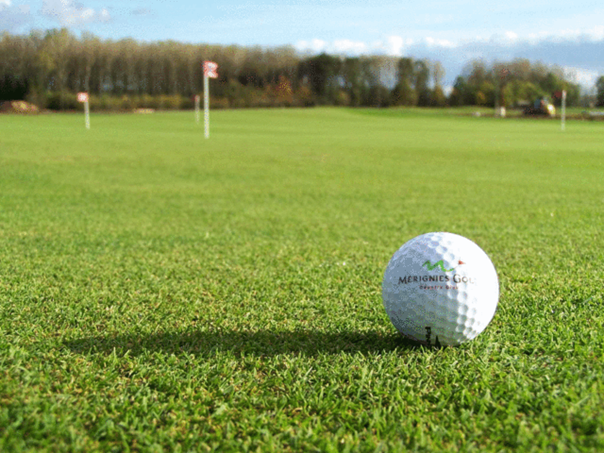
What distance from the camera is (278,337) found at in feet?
9.00

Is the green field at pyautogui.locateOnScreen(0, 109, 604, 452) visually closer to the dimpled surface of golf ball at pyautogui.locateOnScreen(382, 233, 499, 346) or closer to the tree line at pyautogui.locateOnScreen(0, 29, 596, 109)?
the dimpled surface of golf ball at pyautogui.locateOnScreen(382, 233, 499, 346)

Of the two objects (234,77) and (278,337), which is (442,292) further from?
(234,77)

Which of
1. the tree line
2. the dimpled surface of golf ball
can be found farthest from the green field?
the tree line

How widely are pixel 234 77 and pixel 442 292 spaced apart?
3340 inches

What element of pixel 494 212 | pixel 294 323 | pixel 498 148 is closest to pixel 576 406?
pixel 294 323

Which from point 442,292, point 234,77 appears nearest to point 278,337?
point 442,292

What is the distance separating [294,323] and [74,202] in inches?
230

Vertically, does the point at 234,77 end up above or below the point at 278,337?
above

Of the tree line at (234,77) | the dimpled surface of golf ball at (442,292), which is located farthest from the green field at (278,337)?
the tree line at (234,77)

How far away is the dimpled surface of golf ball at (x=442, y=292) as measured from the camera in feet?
8.01

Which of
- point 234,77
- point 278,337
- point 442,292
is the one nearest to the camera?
point 442,292

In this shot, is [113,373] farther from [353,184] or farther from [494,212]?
[353,184]

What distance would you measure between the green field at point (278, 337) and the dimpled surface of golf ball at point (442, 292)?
12cm

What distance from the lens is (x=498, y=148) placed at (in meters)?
17.2
